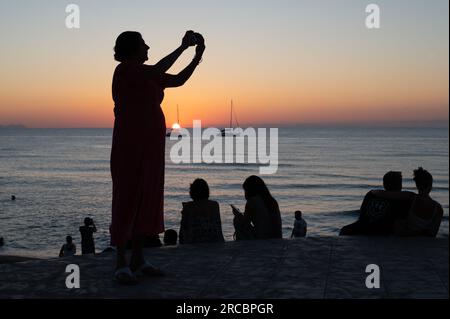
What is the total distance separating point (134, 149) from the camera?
4344 millimetres

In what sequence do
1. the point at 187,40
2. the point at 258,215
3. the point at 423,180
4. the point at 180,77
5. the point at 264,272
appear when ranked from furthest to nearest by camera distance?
the point at 258,215
the point at 423,180
the point at 264,272
the point at 180,77
the point at 187,40

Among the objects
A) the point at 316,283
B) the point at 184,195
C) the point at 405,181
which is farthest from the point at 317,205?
the point at 316,283

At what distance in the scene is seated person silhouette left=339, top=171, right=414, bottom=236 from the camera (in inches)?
268

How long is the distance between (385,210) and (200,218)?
2218mm

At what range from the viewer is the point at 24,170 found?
60.5 m

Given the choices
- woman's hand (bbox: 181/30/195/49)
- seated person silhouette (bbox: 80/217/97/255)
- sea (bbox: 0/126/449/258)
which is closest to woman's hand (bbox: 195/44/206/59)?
woman's hand (bbox: 181/30/195/49)

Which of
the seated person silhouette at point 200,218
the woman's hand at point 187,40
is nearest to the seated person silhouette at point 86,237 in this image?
the seated person silhouette at point 200,218

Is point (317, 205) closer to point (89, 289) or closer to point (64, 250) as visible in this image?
point (64, 250)

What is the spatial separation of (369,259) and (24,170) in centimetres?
5947

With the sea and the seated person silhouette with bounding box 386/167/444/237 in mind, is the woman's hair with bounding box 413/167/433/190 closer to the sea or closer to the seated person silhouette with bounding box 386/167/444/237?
the seated person silhouette with bounding box 386/167/444/237

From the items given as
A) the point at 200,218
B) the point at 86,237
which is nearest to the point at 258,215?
the point at 200,218

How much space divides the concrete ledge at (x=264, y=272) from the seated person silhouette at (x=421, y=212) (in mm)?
211

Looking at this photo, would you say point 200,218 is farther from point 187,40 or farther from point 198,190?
point 187,40

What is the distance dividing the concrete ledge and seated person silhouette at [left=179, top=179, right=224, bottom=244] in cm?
30
